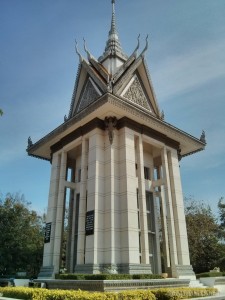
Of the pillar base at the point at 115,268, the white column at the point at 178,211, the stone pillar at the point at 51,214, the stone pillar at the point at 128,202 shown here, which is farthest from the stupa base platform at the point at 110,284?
the white column at the point at 178,211

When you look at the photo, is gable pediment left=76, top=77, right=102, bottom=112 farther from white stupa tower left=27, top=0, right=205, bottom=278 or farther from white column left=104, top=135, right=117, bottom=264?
white column left=104, top=135, right=117, bottom=264

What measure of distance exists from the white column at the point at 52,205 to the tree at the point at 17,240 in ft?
26.6

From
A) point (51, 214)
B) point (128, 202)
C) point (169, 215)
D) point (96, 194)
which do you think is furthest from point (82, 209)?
point (169, 215)

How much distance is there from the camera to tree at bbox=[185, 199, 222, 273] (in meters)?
35.6

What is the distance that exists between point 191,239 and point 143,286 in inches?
911

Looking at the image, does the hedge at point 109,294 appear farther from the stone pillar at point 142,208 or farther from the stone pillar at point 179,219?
the stone pillar at point 179,219

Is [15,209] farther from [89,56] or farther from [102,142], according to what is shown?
[89,56]

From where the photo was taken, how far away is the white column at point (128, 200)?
18.6 m

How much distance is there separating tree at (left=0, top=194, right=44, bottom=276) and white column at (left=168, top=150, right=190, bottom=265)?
16.0 m

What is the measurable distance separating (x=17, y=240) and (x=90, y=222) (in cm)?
1337

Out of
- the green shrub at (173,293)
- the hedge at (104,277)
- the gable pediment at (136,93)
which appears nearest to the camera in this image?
the green shrub at (173,293)

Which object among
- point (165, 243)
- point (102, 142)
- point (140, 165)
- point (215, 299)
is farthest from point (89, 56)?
point (215, 299)

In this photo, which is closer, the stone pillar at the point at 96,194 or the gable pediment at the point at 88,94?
the stone pillar at the point at 96,194

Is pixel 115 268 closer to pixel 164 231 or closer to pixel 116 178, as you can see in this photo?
pixel 116 178
